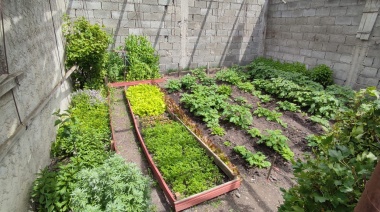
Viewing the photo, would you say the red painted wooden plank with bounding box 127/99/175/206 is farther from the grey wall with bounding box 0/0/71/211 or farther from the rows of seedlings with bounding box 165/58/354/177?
the grey wall with bounding box 0/0/71/211

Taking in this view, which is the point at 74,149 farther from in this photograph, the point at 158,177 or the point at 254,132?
the point at 254,132

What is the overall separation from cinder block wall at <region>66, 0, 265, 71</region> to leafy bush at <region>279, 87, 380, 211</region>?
7870 millimetres

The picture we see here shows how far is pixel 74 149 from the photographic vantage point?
13.4ft

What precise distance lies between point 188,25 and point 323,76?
239 inches

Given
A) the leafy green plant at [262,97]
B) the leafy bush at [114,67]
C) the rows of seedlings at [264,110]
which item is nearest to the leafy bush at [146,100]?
the rows of seedlings at [264,110]

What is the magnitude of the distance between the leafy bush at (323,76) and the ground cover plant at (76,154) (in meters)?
7.98

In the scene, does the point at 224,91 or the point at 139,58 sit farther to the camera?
the point at 139,58

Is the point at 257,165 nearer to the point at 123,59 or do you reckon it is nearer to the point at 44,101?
the point at 44,101

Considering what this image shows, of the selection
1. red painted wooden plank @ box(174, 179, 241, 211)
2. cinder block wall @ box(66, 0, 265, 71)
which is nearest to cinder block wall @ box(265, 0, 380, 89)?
cinder block wall @ box(66, 0, 265, 71)

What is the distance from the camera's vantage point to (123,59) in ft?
26.4

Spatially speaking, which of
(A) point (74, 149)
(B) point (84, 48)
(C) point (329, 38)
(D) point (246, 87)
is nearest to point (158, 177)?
(A) point (74, 149)

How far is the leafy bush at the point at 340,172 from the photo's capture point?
1.50 meters

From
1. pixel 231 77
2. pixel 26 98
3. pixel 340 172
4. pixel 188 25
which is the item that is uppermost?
pixel 188 25

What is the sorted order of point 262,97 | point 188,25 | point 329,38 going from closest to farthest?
point 262,97 < point 329,38 < point 188,25
